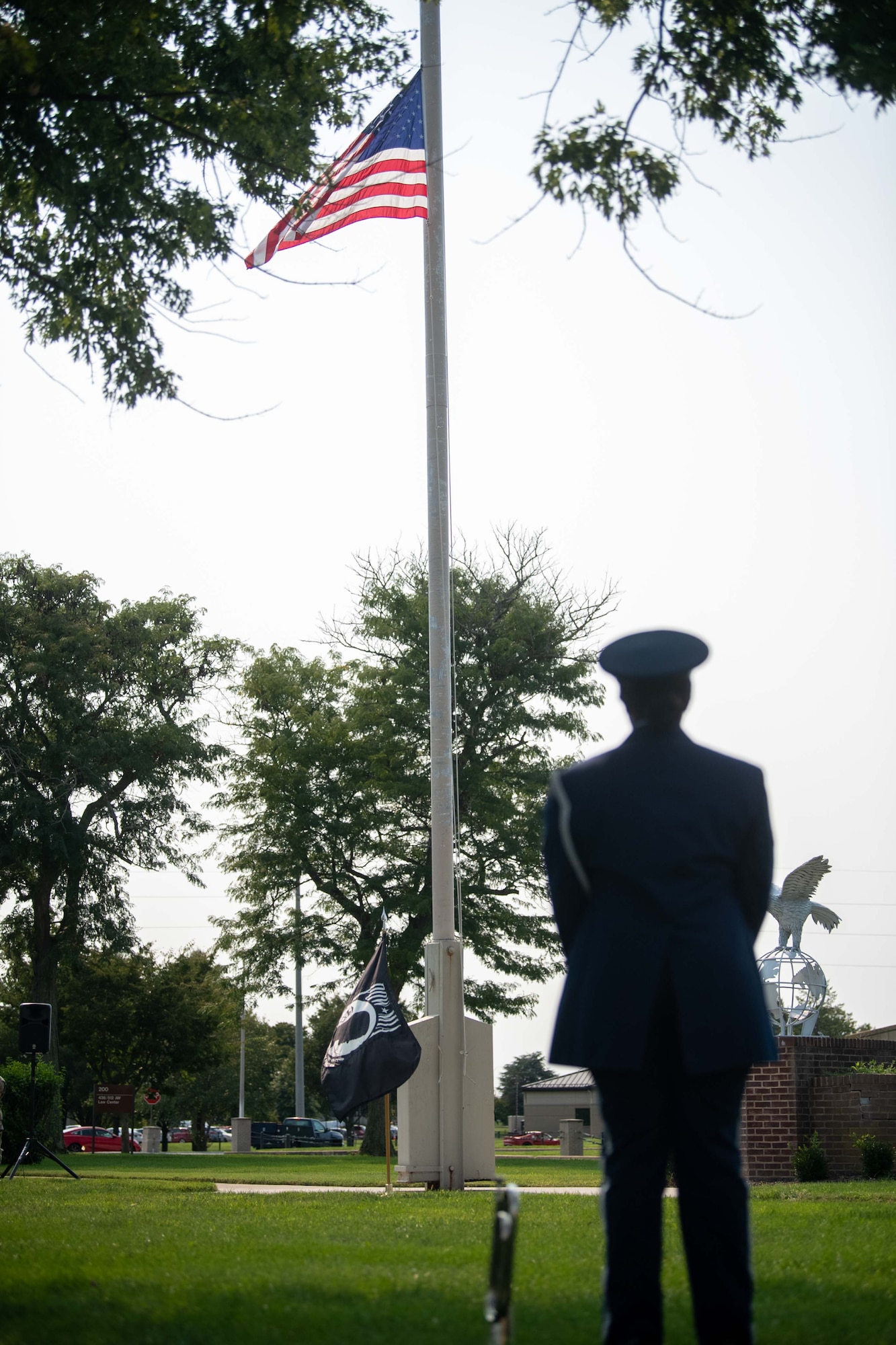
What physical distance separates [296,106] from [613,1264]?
21.9 ft

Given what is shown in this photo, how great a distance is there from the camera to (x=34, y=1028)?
1858 cm

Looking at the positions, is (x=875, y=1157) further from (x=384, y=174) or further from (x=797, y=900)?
(x=384, y=174)

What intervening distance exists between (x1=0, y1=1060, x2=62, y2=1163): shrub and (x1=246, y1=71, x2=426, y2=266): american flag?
1561 cm

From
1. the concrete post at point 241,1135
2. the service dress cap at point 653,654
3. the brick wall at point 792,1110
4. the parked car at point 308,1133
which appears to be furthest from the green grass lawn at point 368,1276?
the parked car at point 308,1133

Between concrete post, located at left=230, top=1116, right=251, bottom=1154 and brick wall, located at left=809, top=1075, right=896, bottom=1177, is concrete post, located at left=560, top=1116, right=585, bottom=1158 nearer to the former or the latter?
concrete post, located at left=230, top=1116, right=251, bottom=1154

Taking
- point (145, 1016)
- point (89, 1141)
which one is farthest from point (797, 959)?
point (89, 1141)

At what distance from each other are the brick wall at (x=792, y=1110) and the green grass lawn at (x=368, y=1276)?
553cm

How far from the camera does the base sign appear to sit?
129ft

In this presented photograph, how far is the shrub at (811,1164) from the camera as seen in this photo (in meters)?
14.3

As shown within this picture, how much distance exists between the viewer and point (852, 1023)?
94.1 meters

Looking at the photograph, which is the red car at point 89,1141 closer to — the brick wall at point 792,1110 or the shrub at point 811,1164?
the brick wall at point 792,1110

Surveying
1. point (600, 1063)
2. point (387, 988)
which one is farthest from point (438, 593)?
point (600, 1063)

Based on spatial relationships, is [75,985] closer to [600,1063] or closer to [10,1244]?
[10,1244]

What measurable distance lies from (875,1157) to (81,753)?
79.2 feet
